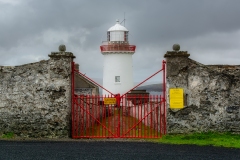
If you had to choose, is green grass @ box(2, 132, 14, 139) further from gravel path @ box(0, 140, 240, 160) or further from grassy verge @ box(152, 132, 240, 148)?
grassy verge @ box(152, 132, 240, 148)

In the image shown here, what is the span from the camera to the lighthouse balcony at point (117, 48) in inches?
1340

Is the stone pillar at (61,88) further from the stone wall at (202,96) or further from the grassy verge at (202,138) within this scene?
the stone wall at (202,96)

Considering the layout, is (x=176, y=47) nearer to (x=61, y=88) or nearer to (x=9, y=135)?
(x=61, y=88)

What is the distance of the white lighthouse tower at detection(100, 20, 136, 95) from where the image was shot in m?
34.2

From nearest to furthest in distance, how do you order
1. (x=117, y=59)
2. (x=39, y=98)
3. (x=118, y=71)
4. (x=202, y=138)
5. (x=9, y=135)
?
1. (x=202, y=138)
2. (x=39, y=98)
3. (x=9, y=135)
4. (x=117, y=59)
5. (x=118, y=71)

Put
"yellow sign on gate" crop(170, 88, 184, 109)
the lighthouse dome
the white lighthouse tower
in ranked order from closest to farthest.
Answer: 1. "yellow sign on gate" crop(170, 88, 184, 109)
2. the white lighthouse tower
3. the lighthouse dome

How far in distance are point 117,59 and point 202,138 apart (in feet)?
67.0

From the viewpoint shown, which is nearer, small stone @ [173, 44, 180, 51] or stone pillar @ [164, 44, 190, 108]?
stone pillar @ [164, 44, 190, 108]

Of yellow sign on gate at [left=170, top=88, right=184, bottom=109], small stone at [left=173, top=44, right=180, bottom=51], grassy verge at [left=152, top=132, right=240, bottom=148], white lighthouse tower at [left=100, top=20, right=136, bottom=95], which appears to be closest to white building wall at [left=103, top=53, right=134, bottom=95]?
white lighthouse tower at [left=100, top=20, right=136, bottom=95]

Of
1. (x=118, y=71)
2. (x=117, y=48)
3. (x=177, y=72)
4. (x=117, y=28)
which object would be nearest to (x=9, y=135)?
(x=177, y=72)

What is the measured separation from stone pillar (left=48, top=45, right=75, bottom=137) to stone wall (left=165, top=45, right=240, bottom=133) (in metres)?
3.45

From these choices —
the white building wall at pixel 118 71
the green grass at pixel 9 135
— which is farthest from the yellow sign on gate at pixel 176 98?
the white building wall at pixel 118 71

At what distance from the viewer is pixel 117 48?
34062mm

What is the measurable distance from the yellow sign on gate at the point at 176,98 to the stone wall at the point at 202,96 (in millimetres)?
125
